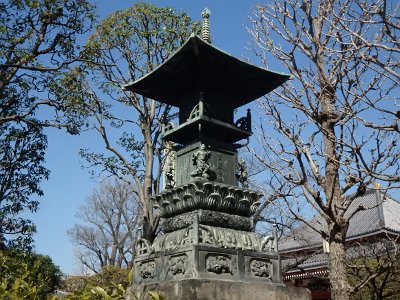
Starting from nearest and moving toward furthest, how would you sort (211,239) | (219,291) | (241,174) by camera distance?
(219,291)
(211,239)
(241,174)

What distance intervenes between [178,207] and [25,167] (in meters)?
11.0

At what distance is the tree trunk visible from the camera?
9375mm

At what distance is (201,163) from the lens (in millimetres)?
5781

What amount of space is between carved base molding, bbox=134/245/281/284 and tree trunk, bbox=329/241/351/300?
4.39 meters

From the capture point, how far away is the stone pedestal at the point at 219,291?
4.72 meters

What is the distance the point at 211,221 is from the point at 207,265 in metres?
0.69

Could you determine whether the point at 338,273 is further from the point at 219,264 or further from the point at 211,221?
the point at 219,264

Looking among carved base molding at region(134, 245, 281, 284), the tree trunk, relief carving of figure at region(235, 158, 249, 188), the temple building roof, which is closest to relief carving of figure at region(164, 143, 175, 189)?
relief carving of figure at region(235, 158, 249, 188)

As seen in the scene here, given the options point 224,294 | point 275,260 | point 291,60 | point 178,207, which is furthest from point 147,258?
point 291,60

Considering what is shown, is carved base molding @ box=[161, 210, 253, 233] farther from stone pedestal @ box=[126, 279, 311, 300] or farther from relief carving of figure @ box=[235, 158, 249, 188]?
stone pedestal @ box=[126, 279, 311, 300]

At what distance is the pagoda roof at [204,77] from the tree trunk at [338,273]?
461 cm

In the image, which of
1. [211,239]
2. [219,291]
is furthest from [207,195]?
[219,291]

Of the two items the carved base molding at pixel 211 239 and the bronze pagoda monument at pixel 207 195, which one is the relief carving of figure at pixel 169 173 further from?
→ the carved base molding at pixel 211 239

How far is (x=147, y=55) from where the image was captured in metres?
16.1
